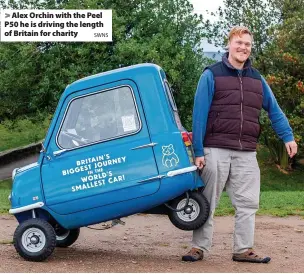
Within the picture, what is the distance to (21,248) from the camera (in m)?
7.77

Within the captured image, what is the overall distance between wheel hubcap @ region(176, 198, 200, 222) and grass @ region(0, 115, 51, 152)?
63.4 feet

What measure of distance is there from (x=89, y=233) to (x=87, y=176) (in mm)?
2681

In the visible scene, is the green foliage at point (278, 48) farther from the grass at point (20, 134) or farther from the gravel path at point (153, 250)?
the gravel path at point (153, 250)

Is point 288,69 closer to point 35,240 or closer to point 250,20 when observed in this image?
point 250,20

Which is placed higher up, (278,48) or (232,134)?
(278,48)

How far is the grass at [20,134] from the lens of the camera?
2792 centimetres

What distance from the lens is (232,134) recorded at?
7.61 metres

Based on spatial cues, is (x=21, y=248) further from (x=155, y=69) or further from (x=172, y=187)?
(x=155, y=69)

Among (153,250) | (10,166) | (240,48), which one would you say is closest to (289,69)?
(10,166)

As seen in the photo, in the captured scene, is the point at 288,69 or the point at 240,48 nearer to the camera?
the point at 240,48

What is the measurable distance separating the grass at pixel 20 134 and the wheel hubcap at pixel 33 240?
1886 cm

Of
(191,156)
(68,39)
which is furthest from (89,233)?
(68,39)

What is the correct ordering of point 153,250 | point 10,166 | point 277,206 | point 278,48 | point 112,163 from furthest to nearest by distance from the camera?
point 10,166
point 278,48
point 277,206
point 153,250
point 112,163

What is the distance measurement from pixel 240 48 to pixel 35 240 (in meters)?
2.62
